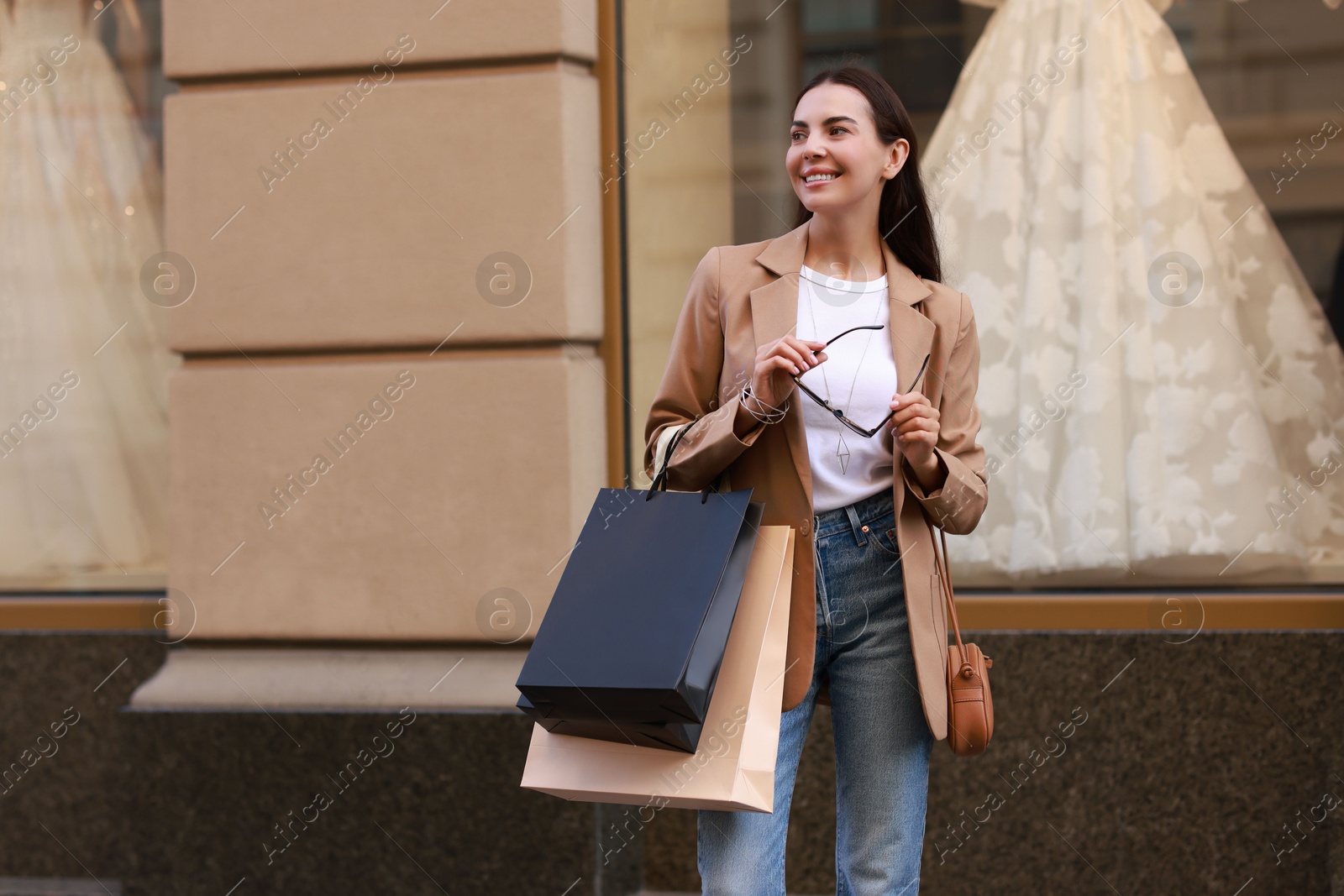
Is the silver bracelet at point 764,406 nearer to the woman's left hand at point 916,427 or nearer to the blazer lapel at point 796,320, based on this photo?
the blazer lapel at point 796,320

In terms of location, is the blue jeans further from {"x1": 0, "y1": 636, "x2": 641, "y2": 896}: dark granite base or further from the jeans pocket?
{"x1": 0, "y1": 636, "x2": 641, "y2": 896}: dark granite base

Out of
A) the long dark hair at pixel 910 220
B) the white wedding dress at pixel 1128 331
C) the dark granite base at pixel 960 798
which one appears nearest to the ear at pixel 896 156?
the long dark hair at pixel 910 220

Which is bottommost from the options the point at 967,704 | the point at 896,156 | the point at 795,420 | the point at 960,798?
the point at 960,798

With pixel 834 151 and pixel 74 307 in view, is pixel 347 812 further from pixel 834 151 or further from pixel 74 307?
pixel 834 151

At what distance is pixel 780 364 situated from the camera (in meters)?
2.11

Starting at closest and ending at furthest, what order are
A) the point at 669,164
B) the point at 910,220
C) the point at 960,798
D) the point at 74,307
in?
the point at 910,220
the point at 960,798
the point at 669,164
the point at 74,307

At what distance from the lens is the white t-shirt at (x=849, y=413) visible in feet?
7.63

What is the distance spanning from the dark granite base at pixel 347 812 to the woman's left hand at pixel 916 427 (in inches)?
85.8

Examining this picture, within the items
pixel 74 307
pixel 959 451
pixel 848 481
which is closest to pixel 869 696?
pixel 848 481

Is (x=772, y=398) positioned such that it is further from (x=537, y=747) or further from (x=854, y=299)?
(x=537, y=747)

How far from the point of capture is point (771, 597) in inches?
85.5

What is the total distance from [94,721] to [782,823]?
3.34 m

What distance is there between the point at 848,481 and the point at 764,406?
10.9 inches

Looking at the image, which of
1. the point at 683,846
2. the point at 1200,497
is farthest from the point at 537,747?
the point at 1200,497
